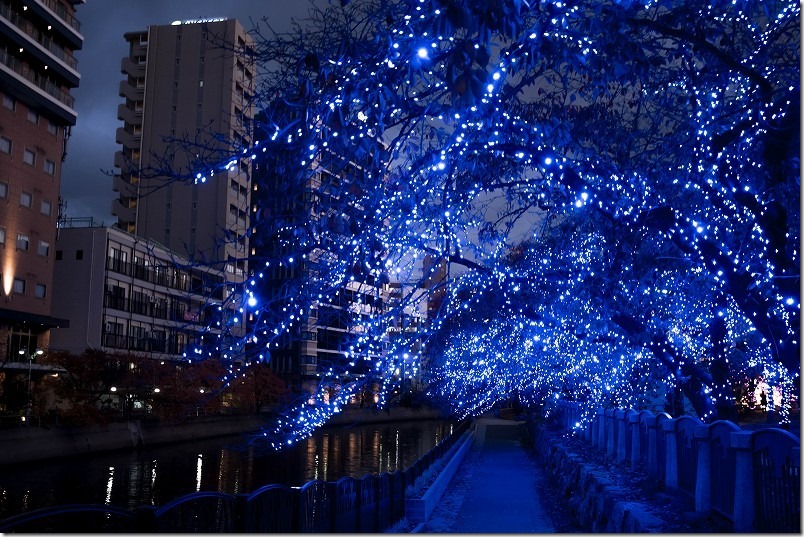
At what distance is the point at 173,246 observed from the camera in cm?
7306

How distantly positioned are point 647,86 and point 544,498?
1349cm

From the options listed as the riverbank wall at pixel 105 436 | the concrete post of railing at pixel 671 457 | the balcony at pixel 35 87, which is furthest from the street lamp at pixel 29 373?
the concrete post of railing at pixel 671 457

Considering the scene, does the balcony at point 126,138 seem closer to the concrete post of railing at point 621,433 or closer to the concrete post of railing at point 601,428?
the concrete post of railing at point 601,428

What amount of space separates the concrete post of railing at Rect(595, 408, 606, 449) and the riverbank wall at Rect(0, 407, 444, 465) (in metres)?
7.08

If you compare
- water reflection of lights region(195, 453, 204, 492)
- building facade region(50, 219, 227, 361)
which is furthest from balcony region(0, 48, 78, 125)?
water reflection of lights region(195, 453, 204, 492)

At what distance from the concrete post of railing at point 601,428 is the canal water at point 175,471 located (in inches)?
306

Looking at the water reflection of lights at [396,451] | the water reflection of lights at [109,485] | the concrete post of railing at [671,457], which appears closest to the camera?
the concrete post of railing at [671,457]

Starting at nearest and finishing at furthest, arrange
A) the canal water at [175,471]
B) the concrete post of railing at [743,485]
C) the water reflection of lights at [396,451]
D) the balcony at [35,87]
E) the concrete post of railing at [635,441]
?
the concrete post of railing at [743,485]
the concrete post of railing at [635,441]
the canal water at [175,471]
the water reflection of lights at [396,451]
the balcony at [35,87]

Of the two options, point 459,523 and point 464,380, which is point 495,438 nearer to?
point 464,380

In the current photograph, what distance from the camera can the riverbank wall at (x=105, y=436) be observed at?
33.6m

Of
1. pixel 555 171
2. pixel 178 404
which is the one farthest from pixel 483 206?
pixel 178 404

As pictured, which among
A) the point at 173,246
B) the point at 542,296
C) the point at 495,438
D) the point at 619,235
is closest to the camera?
the point at 619,235

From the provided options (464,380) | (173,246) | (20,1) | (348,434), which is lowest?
(348,434)

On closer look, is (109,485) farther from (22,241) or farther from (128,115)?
(128,115)
